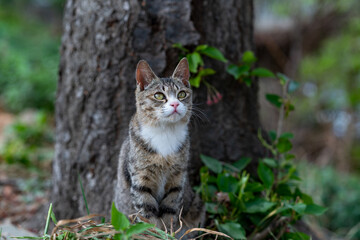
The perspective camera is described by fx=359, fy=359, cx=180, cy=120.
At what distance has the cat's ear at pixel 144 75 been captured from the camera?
2.33 m

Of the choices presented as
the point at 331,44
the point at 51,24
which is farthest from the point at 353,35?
the point at 51,24

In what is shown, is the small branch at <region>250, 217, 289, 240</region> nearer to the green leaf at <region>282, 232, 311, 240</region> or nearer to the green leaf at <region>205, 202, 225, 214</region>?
the green leaf at <region>282, 232, 311, 240</region>

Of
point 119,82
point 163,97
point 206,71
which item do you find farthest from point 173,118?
point 119,82

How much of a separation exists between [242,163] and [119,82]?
1.20 metres

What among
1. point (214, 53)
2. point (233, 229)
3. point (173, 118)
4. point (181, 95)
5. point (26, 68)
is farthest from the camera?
point (26, 68)

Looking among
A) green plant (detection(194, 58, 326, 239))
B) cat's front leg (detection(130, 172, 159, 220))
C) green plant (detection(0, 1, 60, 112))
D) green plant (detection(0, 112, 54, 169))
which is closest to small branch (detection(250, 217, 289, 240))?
green plant (detection(194, 58, 326, 239))

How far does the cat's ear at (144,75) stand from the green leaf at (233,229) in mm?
1114

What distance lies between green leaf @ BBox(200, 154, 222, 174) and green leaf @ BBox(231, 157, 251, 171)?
20 centimetres

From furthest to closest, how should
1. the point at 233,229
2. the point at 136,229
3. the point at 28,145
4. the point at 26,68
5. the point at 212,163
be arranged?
the point at 26,68, the point at 28,145, the point at 212,163, the point at 233,229, the point at 136,229

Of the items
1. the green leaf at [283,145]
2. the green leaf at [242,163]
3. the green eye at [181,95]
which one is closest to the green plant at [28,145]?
the green leaf at [242,163]

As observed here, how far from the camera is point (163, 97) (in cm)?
232

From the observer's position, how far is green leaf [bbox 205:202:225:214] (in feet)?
8.70

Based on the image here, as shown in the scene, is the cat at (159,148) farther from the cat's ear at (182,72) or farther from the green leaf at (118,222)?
the green leaf at (118,222)

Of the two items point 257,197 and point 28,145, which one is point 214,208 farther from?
point 28,145
